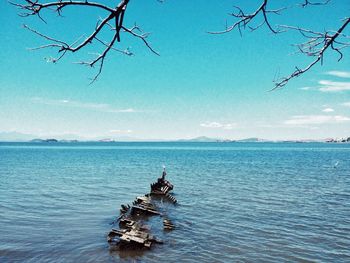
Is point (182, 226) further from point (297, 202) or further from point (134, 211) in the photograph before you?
point (297, 202)

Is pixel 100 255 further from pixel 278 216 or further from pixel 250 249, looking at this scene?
pixel 278 216

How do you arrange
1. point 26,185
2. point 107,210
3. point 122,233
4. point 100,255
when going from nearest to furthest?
point 100,255 < point 122,233 < point 107,210 < point 26,185

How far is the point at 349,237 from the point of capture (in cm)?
1986

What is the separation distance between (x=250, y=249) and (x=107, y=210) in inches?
531

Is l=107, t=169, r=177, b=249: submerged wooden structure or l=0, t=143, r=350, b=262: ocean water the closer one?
l=0, t=143, r=350, b=262: ocean water

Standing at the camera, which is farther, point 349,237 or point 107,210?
point 107,210

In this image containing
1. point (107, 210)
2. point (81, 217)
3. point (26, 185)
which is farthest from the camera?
point (26, 185)

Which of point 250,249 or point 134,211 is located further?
point 134,211

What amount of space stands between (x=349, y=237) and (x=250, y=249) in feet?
21.3

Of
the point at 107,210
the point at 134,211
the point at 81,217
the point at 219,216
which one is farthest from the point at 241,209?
the point at 81,217

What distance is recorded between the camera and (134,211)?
26.4 meters

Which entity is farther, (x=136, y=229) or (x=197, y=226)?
(x=197, y=226)

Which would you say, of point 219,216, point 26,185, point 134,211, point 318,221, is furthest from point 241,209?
point 26,185

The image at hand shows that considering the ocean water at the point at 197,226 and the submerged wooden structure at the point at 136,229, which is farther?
the submerged wooden structure at the point at 136,229
